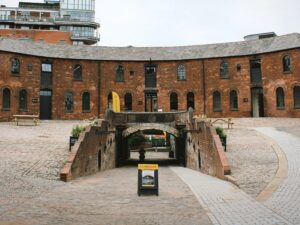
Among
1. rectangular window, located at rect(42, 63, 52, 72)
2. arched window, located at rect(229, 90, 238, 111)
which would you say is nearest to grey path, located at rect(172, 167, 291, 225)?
arched window, located at rect(229, 90, 238, 111)

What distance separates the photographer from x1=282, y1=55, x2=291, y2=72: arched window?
33.6 m

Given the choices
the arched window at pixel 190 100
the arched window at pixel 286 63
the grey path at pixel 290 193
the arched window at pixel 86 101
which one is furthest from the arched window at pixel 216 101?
the grey path at pixel 290 193

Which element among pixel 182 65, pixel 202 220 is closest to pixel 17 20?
pixel 182 65

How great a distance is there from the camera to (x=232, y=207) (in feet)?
28.7

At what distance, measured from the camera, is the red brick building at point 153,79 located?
3384 centimetres

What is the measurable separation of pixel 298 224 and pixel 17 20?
66607mm

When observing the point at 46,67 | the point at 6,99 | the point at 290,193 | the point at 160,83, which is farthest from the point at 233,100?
the point at 290,193

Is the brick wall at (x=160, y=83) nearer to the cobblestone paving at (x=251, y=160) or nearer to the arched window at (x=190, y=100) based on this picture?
the arched window at (x=190, y=100)

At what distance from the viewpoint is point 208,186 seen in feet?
40.0

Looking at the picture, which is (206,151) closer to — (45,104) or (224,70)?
(224,70)

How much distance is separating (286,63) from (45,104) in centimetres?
2355

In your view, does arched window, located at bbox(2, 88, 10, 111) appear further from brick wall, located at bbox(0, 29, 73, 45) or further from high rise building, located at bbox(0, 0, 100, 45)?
high rise building, located at bbox(0, 0, 100, 45)

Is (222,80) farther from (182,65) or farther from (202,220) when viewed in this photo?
(202,220)

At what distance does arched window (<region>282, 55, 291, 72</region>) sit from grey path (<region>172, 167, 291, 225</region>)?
81.6 feet
